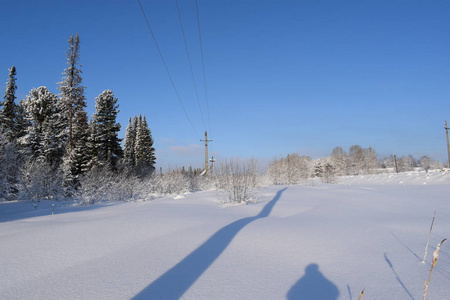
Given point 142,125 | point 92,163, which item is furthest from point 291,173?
point 142,125

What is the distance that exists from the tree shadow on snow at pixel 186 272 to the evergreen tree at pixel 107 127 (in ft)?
73.6

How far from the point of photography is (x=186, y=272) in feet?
9.03

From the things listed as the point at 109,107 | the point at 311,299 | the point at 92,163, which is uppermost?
the point at 109,107

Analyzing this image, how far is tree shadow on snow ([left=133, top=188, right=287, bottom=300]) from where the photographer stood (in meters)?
2.31

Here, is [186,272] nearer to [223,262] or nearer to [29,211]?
[223,262]

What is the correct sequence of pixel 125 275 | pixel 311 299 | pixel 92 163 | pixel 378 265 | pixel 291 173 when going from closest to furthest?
pixel 311 299
pixel 125 275
pixel 378 265
pixel 92 163
pixel 291 173

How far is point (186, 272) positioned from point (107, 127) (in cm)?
2455

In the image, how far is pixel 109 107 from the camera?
956 inches

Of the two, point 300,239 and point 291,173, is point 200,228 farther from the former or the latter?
point 291,173

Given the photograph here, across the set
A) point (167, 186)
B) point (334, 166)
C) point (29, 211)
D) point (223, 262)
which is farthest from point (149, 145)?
point (334, 166)

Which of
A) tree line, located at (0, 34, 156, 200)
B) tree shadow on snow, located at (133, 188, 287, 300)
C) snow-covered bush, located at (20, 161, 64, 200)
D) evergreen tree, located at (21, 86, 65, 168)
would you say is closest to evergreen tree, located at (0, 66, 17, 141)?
tree line, located at (0, 34, 156, 200)

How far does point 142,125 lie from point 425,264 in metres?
42.1

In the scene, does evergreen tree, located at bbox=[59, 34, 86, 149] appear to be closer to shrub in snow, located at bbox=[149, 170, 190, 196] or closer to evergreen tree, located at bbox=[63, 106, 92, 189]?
evergreen tree, located at bbox=[63, 106, 92, 189]

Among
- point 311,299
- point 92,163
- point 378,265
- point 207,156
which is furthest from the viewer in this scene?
point 207,156
